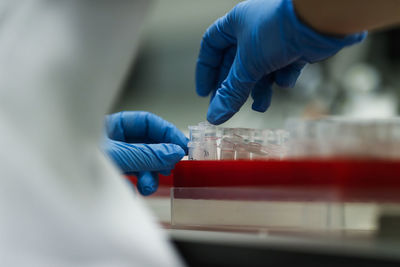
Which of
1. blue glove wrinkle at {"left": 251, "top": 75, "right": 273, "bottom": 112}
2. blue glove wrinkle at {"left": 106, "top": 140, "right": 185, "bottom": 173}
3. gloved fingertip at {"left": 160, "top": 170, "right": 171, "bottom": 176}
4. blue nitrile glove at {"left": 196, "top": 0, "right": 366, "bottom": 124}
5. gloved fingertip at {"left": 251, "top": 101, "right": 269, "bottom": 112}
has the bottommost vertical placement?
gloved fingertip at {"left": 160, "top": 170, "right": 171, "bottom": 176}

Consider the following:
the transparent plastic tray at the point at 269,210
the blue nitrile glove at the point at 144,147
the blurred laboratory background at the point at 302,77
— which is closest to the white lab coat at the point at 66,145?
the transparent plastic tray at the point at 269,210

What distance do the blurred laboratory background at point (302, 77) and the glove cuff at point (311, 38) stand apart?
212cm

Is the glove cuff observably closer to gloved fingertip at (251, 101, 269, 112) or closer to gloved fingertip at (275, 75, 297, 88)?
gloved fingertip at (275, 75, 297, 88)

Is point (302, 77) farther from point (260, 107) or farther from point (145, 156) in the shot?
point (145, 156)

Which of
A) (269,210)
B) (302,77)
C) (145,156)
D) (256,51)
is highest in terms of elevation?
(302,77)

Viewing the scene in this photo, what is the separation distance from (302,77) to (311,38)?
2.83 metres

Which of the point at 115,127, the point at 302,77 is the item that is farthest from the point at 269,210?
the point at 302,77

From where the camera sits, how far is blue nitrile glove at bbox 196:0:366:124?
0.83 metres

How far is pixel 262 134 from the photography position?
1.07 m

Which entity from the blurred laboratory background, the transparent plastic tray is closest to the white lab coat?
the transparent plastic tray

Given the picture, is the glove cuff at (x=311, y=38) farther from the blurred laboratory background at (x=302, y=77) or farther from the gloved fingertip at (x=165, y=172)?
the blurred laboratory background at (x=302, y=77)

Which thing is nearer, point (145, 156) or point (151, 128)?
point (145, 156)

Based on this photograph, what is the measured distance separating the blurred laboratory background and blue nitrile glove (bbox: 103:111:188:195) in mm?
1772

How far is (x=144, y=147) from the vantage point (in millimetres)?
1095
